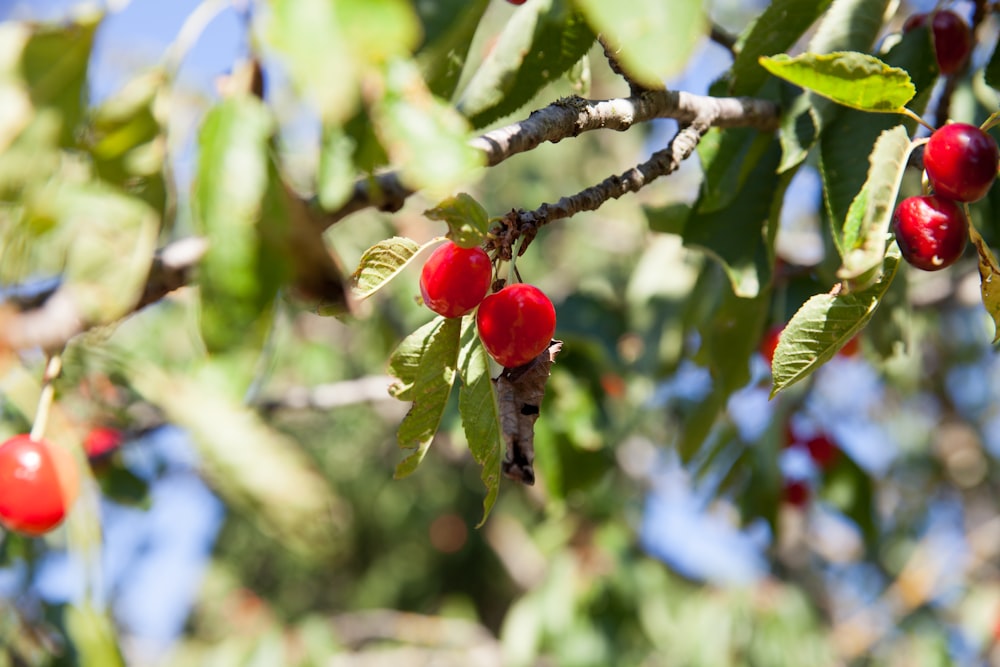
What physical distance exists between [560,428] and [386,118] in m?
1.77

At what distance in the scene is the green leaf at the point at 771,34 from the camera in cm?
127

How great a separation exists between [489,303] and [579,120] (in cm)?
25

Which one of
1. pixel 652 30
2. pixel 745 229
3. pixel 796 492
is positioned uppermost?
pixel 652 30

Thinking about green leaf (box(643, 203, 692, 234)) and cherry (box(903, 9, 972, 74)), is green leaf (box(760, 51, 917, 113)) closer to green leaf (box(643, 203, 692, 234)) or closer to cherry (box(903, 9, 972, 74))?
cherry (box(903, 9, 972, 74))

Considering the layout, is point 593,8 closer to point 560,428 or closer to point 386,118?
point 386,118

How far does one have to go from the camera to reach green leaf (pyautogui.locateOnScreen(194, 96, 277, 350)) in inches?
25.5

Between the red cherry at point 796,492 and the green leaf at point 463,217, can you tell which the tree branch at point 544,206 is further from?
the red cherry at point 796,492

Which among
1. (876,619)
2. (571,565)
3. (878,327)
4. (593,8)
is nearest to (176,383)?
(593,8)

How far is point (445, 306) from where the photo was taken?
41.5 inches

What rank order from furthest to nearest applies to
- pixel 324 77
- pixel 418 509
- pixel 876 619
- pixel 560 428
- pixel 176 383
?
pixel 418 509 → pixel 876 619 → pixel 560 428 → pixel 176 383 → pixel 324 77

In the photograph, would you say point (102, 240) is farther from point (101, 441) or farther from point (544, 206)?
point (101, 441)

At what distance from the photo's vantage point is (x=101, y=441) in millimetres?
2508

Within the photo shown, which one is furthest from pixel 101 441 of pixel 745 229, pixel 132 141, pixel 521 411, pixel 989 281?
pixel 989 281

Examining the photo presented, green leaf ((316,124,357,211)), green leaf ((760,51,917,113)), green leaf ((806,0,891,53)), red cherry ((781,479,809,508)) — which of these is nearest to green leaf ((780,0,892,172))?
green leaf ((806,0,891,53))
